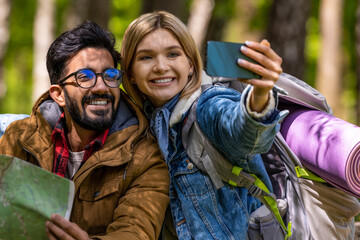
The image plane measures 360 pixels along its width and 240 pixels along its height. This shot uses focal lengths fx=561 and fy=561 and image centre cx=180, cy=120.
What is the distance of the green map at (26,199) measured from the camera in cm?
310

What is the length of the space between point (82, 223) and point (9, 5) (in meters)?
8.92

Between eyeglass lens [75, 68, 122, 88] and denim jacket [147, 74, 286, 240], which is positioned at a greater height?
eyeglass lens [75, 68, 122, 88]

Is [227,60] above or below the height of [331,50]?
above

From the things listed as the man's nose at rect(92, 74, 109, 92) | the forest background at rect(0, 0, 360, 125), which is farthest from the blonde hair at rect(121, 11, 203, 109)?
the forest background at rect(0, 0, 360, 125)

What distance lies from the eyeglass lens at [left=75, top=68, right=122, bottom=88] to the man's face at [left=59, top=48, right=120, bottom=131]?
0.03 m

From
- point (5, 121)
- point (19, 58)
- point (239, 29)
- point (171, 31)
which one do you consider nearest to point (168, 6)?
point (239, 29)

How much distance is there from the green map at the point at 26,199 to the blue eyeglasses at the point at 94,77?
34.4 inches

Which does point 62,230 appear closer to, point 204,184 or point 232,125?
point 204,184

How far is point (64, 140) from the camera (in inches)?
A: 156

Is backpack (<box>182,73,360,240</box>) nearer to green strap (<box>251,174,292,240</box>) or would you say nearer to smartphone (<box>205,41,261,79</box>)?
green strap (<box>251,174,292,240</box>)

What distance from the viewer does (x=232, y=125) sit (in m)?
2.84

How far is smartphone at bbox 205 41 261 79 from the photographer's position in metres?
2.63

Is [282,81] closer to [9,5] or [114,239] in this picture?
[114,239]

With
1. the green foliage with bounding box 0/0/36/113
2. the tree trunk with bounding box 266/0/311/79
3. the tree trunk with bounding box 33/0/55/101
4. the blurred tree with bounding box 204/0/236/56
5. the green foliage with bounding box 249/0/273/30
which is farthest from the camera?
the green foliage with bounding box 0/0/36/113
